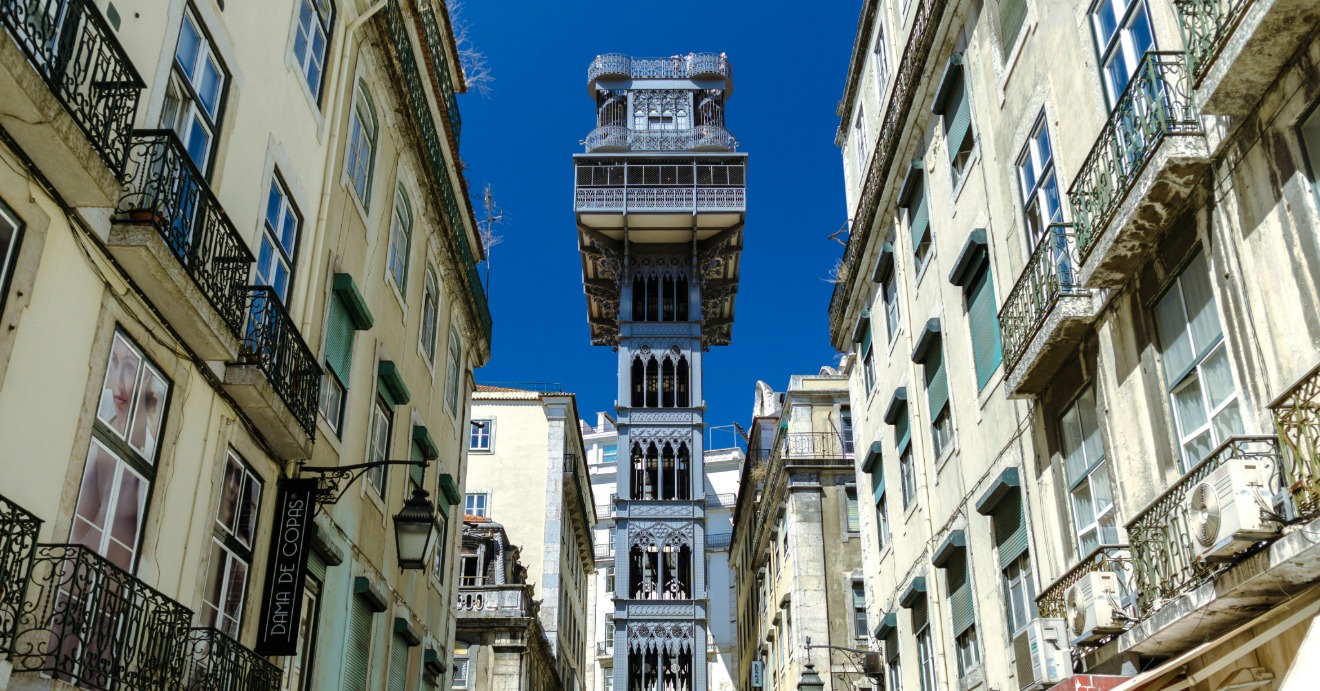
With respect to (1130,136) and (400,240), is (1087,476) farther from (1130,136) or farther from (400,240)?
(400,240)

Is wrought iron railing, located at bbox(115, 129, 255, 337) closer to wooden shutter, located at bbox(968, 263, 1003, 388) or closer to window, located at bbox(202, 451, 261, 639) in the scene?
window, located at bbox(202, 451, 261, 639)

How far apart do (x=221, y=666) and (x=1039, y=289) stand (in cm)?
806

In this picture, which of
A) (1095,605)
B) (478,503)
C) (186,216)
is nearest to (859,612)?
(478,503)

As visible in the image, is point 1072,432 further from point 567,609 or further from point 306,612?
point 567,609

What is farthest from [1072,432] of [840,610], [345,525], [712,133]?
[712,133]

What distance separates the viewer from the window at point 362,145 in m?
14.3

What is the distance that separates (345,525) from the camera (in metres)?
13.6

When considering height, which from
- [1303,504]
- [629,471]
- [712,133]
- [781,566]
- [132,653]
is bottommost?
[132,653]

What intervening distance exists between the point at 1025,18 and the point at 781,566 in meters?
25.0

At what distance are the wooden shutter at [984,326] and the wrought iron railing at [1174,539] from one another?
4.97 meters

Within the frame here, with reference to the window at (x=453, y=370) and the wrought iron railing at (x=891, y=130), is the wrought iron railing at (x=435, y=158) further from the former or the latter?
the wrought iron railing at (x=891, y=130)

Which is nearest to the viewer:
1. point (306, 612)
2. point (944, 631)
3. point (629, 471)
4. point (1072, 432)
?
point (1072, 432)

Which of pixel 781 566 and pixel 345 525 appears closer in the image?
pixel 345 525

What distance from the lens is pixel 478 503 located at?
141 ft
